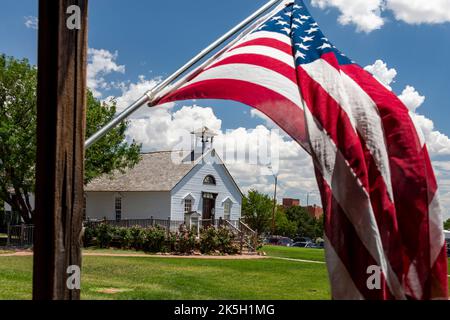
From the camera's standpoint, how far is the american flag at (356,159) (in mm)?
3340

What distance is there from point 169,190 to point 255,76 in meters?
30.9

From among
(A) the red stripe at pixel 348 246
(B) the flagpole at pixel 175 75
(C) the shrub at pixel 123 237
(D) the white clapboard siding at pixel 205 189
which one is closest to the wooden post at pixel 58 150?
(B) the flagpole at pixel 175 75

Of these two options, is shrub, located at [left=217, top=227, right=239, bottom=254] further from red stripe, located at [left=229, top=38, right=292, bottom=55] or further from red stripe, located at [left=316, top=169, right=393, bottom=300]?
red stripe, located at [left=316, top=169, right=393, bottom=300]

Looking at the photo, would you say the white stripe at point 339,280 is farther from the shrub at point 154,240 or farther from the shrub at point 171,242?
the shrub at point 154,240

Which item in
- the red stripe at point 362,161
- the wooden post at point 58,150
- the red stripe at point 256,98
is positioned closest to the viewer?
the wooden post at point 58,150

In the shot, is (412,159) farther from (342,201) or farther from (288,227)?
(288,227)

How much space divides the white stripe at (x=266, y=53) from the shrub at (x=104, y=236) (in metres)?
24.3

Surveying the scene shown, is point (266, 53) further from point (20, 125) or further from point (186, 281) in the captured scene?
point (20, 125)

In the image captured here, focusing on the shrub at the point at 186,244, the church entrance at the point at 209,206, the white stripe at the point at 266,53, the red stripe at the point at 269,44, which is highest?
the red stripe at the point at 269,44

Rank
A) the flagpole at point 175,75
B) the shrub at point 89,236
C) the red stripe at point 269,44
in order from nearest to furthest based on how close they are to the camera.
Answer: the flagpole at point 175,75 < the red stripe at point 269,44 < the shrub at point 89,236

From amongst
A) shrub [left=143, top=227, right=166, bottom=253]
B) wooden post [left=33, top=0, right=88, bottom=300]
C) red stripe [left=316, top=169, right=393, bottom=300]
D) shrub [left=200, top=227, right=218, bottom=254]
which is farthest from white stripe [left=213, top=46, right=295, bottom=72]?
shrub [left=143, top=227, right=166, bottom=253]

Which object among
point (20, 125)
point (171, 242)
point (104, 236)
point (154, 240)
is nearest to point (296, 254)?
point (171, 242)

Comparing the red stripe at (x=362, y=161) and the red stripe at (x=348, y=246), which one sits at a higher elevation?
the red stripe at (x=362, y=161)

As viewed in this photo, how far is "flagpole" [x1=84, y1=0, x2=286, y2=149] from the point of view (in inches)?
139
